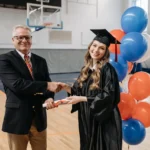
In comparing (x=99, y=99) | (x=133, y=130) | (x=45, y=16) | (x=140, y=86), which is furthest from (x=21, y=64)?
(x=45, y=16)

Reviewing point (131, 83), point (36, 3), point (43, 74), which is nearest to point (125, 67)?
point (131, 83)

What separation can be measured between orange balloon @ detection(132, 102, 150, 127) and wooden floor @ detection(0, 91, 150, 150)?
38.1 inches

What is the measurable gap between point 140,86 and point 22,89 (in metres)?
1.47

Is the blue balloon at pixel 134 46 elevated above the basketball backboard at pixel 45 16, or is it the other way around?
the basketball backboard at pixel 45 16

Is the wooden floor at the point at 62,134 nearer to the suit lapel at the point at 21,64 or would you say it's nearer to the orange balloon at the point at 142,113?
the orange balloon at the point at 142,113

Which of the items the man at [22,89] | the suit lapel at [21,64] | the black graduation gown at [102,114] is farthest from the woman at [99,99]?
the suit lapel at [21,64]

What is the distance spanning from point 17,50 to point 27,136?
0.86 meters

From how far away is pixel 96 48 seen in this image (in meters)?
2.14

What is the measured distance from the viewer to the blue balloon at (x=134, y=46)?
275 cm

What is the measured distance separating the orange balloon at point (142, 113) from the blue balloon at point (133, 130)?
5 cm

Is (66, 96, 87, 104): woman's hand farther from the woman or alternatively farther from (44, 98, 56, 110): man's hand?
(44, 98, 56, 110): man's hand

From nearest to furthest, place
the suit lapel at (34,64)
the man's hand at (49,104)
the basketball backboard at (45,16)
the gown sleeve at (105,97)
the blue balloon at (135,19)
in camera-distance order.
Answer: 1. the gown sleeve at (105,97)
2. the man's hand at (49,104)
3. the suit lapel at (34,64)
4. the blue balloon at (135,19)
5. the basketball backboard at (45,16)

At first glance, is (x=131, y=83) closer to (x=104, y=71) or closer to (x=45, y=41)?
(x=104, y=71)

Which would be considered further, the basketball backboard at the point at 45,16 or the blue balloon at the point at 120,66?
the basketball backboard at the point at 45,16
